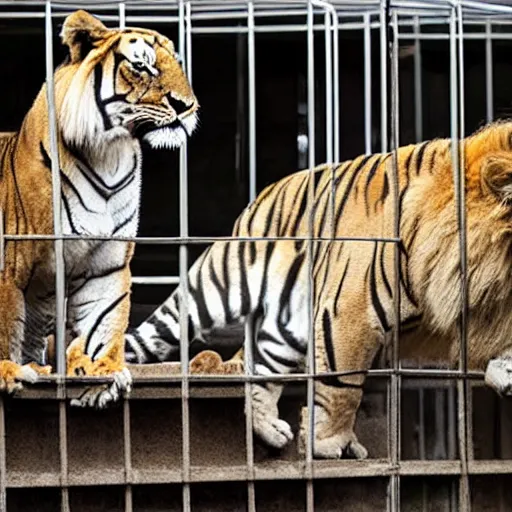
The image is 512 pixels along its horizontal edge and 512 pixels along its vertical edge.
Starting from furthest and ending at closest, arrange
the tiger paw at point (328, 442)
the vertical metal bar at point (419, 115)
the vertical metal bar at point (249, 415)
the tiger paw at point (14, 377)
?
the vertical metal bar at point (419, 115), the tiger paw at point (328, 442), the vertical metal bar at point (249, 415), the tiger paw at point (14, 377)

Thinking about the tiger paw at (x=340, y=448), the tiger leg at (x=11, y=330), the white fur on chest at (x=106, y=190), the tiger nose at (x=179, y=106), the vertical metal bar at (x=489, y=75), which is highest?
the vertical metal bar at (x=489, y=75)

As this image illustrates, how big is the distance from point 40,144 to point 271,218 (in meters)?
1.12

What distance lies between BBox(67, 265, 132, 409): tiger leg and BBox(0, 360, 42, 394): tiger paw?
19cm

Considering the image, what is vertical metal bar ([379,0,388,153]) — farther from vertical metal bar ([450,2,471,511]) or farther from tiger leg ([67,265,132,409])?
tiger leg ([67,265,132,409])

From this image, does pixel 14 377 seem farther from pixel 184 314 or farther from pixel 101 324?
pixel 184 314

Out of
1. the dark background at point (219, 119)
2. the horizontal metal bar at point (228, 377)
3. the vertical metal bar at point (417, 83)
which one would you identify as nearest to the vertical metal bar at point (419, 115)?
the vertical metal bar at point (417, 83)

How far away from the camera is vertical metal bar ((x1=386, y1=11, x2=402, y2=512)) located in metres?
7.84

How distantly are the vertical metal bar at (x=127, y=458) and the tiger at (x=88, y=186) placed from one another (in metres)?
0.09

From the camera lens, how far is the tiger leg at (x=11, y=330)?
759 centimetres

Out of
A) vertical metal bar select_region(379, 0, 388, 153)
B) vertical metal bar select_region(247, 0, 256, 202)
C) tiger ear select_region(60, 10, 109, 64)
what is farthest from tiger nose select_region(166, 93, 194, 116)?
vertical metal bar select_region(379, 0, 388, 153)

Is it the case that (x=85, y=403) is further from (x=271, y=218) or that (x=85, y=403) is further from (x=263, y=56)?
(x=263, y=56)

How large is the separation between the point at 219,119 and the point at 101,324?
1091 millimetres

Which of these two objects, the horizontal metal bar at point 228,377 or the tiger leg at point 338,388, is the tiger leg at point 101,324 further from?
the tiger leg at point 338,388

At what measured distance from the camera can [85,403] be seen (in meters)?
7.60
